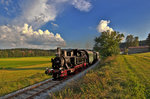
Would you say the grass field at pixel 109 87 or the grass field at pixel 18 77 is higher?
the grass field at pixel 109 87

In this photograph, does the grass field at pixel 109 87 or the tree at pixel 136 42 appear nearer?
the grass field at pixel 109 87

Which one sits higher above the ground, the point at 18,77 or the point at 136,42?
the point at 136,42

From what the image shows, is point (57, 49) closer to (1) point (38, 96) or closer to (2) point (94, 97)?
(1) point (38, 96)

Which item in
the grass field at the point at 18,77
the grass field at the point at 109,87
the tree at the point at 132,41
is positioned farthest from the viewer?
the tree at the point at 132,41

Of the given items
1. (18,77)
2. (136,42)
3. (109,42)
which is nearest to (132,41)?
(136,42)

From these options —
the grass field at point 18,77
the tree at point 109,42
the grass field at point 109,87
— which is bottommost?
the grass field at point 18,77

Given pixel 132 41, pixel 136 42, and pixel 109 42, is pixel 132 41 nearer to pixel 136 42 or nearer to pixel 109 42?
pixel 136 42

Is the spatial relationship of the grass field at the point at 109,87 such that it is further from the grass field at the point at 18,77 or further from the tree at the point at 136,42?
the tree at the point at 136,42

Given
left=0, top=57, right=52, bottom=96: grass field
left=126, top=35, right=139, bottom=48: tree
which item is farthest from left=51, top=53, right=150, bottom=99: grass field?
left=126, top=35, right=139, bottom=48: tree

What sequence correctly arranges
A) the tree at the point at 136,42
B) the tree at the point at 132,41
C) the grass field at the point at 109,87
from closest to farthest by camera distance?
the grass field at the point at 109,87
the tree at the point at 136,42
the tree at the point at 132,41

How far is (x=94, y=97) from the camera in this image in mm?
5973

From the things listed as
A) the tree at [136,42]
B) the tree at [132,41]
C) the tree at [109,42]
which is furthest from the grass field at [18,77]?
the tree at [136,42]

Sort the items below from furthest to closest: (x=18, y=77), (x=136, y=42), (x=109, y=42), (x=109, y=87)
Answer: (x=136, y=42) → (x=109, y=42) → (x=18, y=77) → (x=109, y=87)

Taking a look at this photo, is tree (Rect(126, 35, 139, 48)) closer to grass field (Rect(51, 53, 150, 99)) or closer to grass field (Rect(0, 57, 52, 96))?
grass field (Rect(0, 57, 52, 96))
